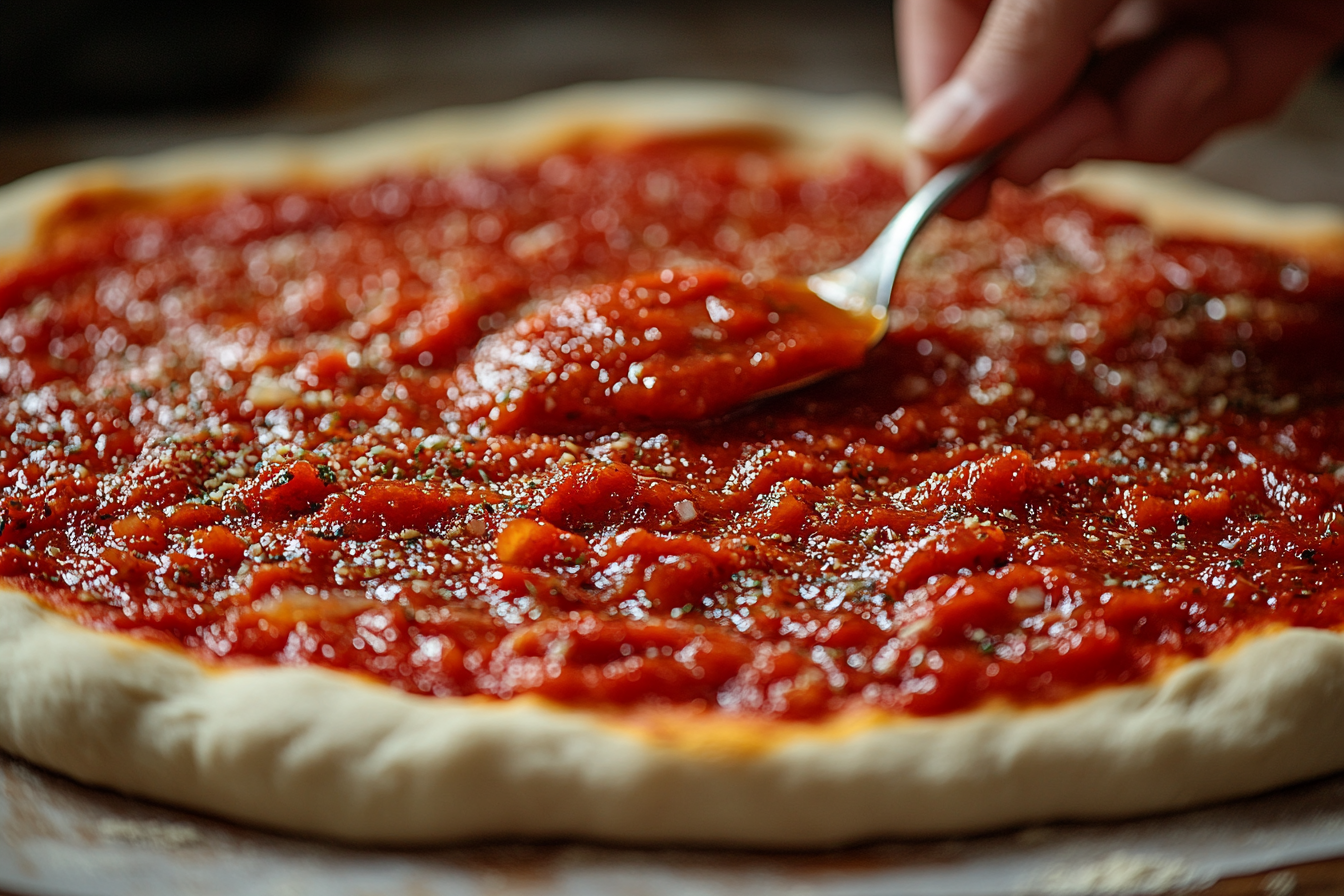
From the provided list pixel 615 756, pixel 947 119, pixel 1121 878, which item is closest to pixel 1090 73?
pixel 947 119

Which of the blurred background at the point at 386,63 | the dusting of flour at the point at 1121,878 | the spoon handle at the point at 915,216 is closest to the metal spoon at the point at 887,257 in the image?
the spoon handle at the point at 915,216

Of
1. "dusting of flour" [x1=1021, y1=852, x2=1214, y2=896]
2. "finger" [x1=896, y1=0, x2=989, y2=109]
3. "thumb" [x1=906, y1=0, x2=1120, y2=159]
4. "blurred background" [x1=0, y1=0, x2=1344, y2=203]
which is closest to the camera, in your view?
"dusting of flour" [x1=1021, y1=852, x2=1214, y2=896]

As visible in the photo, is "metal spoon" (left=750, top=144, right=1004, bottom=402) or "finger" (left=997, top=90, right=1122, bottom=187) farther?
"finger" (left=997, top=90, right=1122, bottom=187)

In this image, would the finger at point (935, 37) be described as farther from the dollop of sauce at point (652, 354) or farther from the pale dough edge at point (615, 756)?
the pale dough edge at point (615, 756)

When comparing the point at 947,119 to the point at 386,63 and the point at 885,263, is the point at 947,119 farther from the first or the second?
the point at 386,63

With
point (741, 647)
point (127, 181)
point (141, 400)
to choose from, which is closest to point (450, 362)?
point (141, 400)

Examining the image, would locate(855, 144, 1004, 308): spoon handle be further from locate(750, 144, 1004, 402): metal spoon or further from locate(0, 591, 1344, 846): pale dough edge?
locate(0, 591, 1344, 846): pale dough edge

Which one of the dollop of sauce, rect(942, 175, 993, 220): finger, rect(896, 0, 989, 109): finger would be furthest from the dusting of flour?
rect(896, 0, 989, 109): finger

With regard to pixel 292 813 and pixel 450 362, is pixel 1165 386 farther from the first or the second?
pixel 292 813
